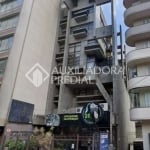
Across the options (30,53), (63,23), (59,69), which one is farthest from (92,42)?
(30,53)

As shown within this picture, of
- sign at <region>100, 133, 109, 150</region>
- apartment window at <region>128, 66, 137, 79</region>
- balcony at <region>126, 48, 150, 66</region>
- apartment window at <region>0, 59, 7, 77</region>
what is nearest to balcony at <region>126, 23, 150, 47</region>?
balcony at <region>126, 48, 150, 66</region>

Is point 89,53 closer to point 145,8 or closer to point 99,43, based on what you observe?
point 99,43

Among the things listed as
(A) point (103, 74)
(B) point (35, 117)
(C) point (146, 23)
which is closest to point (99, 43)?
(A) point (103, 74)

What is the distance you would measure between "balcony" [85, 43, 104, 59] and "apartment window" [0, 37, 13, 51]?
30.6ft

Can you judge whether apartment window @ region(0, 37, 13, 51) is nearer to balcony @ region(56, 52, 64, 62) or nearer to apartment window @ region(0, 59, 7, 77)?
apartment window @ region(0, 59, 7, 77)

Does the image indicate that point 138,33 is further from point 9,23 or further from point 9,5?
point 9,5

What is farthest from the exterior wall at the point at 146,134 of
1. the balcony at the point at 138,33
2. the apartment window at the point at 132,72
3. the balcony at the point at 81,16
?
the balcony at the point at 81,16

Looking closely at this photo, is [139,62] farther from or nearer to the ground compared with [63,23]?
nearer to the ground

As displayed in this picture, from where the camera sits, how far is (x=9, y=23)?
2528cm

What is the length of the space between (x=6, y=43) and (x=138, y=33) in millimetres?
14456

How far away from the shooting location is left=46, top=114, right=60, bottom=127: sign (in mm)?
22484

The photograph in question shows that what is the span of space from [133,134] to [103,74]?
848 centimetres

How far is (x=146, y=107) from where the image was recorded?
54.9ft

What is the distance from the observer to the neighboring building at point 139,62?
1685 centimetres
